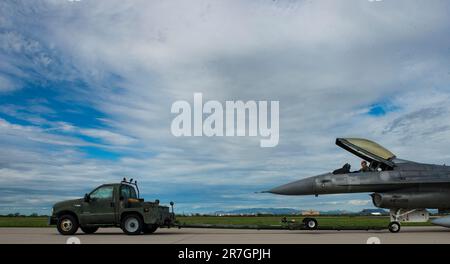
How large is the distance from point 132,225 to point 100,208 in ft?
4.54

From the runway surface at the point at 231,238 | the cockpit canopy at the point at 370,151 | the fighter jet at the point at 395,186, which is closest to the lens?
the runway surface at the point at 231,238

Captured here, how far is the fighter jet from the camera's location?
18719 mm

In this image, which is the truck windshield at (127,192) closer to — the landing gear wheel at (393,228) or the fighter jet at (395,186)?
the fighter jet at (395,186)

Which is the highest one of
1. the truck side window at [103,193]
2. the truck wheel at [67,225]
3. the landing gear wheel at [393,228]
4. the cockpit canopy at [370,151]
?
the cockpit canopy at [370,151]

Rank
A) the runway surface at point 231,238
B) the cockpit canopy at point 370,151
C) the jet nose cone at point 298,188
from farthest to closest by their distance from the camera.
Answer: the cockpit canopy at point 370,151 < the jet nose cone at point 298,188 < the runway surface at point 231,238

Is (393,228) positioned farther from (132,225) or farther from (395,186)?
(132,225)

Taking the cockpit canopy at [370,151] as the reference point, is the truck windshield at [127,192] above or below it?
below

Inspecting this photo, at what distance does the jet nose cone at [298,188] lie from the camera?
18.8 meters

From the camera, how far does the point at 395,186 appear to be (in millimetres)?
18828

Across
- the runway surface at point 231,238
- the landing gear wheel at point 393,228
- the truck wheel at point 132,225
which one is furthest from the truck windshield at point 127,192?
the landing gear wheel at point 393,228

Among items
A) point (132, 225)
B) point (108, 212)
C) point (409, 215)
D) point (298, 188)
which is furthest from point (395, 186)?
point (108, 212)

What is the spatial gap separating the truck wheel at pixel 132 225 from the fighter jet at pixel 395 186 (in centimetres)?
625

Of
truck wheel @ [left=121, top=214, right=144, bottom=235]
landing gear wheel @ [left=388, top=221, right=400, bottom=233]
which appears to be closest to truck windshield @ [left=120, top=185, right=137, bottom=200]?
truck wheel @ [left=121, top=214, right=144, bottom=235]
